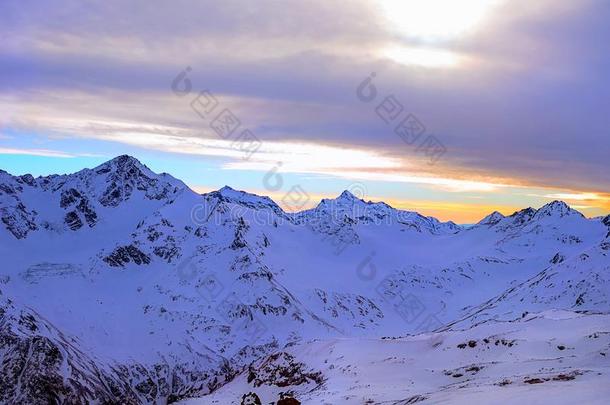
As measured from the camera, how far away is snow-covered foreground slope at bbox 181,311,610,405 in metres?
32.5

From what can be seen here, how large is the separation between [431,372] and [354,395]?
38.6ft

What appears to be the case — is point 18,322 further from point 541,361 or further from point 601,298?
point 601,298

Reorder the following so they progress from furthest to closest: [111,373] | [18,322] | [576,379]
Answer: [111,373], [18,322], [576,379]

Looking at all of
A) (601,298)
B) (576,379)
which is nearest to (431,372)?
(576,379)

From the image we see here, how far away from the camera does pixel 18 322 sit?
517 feet

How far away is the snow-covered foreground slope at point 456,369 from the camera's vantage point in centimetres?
3247

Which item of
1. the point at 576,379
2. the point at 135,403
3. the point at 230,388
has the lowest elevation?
the point at 135,403

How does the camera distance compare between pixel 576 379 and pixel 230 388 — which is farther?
pixel 230 388

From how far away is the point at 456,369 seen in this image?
53438 mm

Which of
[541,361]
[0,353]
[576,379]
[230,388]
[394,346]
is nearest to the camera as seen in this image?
[576,379]

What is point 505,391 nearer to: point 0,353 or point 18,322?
point 0,353

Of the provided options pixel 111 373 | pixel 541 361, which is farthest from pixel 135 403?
pixel 541 361

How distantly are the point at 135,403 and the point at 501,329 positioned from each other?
125816 millimetres

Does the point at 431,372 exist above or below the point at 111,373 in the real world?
above
